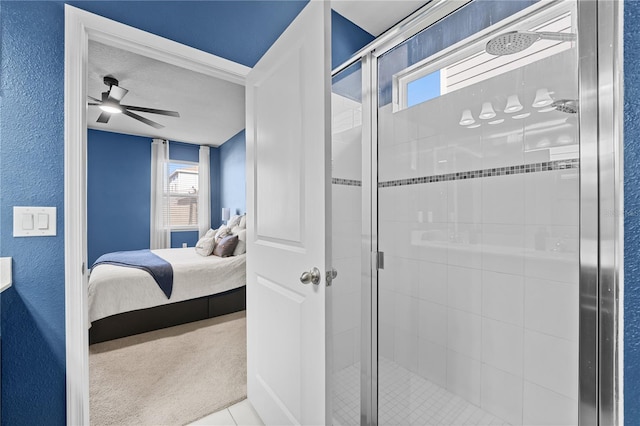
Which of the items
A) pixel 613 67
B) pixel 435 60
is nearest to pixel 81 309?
pixel 613 67

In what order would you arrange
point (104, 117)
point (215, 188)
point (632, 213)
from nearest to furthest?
point (632, 213)
point (104, 117)
point (215, 188)

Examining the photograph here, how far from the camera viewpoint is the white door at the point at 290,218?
A: 1088 mm

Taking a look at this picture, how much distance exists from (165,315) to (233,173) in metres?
3.11

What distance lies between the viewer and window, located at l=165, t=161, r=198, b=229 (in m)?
5.55

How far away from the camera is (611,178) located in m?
0.65

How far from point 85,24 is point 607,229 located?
1963mm

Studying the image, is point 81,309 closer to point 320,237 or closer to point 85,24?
point 320,237

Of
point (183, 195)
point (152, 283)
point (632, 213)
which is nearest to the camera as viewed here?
point (632, 213)

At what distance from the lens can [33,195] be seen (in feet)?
3.76

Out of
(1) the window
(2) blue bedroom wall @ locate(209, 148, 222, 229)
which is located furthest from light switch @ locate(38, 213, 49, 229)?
(2) blue bedroom wall @ locate(209, 148, 222, 229)

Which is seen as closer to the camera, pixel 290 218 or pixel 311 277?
pixel 311 277

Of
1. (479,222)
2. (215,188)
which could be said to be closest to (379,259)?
(479,222)

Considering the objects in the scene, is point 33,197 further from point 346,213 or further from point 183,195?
point 183,195

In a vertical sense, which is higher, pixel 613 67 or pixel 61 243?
pixel 613 67
